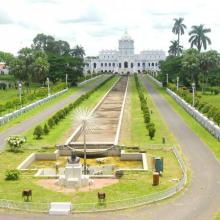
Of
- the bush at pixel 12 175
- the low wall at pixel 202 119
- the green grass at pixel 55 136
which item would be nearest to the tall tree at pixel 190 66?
the low wall at pixel 202 119

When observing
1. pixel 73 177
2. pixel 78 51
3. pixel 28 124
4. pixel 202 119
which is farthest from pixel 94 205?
pixel 78 51

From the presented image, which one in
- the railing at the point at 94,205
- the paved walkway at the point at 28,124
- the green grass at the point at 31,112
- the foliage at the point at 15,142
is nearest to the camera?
→ the railing at the point at 94,205

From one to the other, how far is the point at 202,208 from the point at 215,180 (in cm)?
449

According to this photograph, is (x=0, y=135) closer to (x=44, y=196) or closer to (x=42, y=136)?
(x=42, y=136)

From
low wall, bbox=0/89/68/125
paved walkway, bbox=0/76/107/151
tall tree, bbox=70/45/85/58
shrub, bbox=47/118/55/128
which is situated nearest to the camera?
paved walkway, bbox=0/76/107/151

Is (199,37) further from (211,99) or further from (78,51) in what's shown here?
(78,51)

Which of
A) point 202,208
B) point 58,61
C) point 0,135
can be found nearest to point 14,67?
point 58,61

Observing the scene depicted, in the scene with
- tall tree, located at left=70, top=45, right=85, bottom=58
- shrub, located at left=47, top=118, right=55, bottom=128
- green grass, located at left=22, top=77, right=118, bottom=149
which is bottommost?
green grass, located at left=22, top=77, right=118, bottom=149

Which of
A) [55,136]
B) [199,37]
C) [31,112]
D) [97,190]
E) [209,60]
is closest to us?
[97,190]

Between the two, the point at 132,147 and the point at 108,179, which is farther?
the point at 132,147

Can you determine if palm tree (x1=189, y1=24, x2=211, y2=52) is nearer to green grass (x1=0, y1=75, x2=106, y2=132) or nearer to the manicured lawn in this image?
green grass (x1=0, y1=75, x2=106, y2=132)

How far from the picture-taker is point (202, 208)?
20812mm

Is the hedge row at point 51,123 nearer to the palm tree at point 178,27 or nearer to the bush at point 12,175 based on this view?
the bush at point 12,175

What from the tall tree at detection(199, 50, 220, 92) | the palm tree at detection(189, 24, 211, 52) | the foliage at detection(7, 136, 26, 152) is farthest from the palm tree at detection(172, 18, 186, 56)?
the foliage at detection(7, 136, 26, 152)
